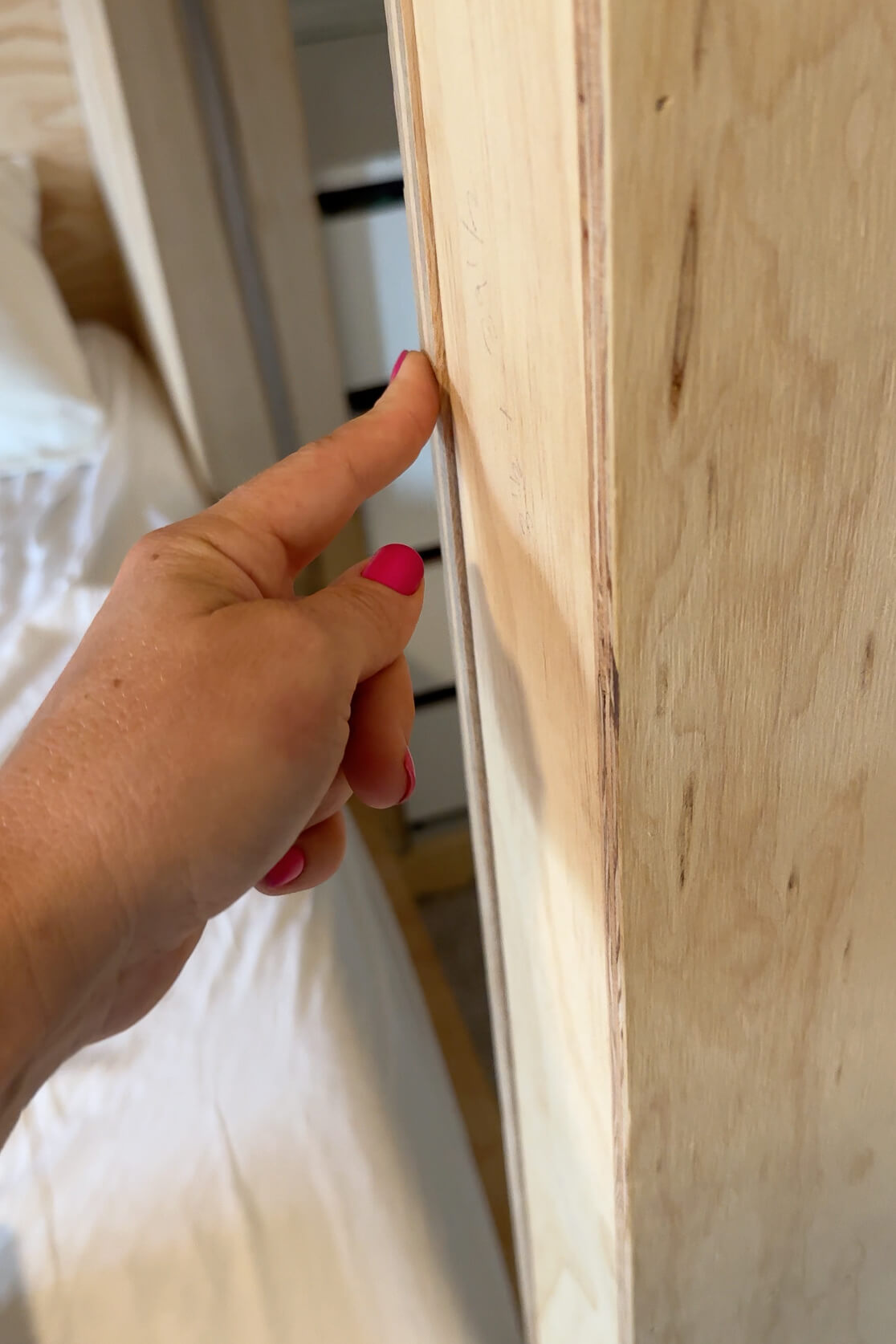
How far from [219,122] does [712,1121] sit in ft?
3.79

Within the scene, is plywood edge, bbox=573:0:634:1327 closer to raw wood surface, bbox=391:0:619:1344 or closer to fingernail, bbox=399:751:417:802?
raw wood surface, bbox=391:0:619:1344

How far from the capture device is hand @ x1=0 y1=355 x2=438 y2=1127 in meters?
0.42

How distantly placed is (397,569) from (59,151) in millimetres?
1426

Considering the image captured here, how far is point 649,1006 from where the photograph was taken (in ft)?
1.24

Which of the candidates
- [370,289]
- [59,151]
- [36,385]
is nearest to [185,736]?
[370,289]

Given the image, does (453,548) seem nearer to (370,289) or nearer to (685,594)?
(685,594)

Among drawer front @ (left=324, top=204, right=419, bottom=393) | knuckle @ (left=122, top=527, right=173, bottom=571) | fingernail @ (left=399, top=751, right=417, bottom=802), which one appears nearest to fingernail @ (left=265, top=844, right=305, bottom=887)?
fingernail @ (left=399, top=751, right=417, bottom=802)

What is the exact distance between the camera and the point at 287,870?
57 centimetres

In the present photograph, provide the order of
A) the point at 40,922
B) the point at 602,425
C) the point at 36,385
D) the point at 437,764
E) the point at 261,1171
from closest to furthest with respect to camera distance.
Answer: the point at 602,425
the point at 40,922
the point at 261,1171
the point at 36,385
the point at 437,764

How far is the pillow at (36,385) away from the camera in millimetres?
1296

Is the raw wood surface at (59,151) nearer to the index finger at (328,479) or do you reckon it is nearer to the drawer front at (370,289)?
the drawer front at (370,289)

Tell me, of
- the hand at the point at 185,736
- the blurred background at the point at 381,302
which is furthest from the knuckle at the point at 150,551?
the blurred background at the point at 381,302

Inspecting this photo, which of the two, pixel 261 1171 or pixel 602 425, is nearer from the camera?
pixel 602 425

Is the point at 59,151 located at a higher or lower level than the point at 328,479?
higher
